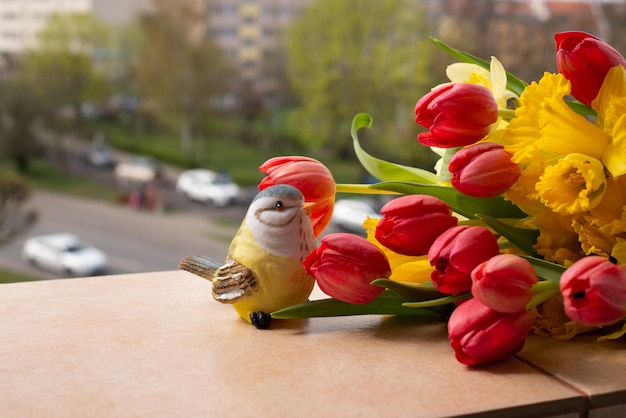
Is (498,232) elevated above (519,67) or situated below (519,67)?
above

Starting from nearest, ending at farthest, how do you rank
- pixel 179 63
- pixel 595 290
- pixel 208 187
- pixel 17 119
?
pixel 595 290, pixel 17 119, pixel 208 187, pixel 179 63

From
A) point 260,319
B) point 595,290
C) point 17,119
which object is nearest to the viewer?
point 595,290

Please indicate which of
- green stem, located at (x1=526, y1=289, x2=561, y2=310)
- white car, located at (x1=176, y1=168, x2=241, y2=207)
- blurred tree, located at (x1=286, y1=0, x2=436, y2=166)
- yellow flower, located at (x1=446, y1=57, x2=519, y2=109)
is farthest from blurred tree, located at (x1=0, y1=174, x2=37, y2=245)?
green stem, located at (x1=526, y1=289, x2=561, y2=310)

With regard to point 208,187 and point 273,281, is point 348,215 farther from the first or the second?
point 273,281

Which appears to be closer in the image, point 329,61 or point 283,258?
point 283,258

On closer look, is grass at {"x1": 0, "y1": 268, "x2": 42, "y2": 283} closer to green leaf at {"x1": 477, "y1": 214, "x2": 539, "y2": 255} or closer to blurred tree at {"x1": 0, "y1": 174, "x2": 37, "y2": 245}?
blurred tree at {"x1": 0, "y1": 174, "x2": 37, "y2": 245}

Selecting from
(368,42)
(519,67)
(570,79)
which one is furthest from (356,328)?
(368,42)

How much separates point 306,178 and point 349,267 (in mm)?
74

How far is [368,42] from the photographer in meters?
6.76

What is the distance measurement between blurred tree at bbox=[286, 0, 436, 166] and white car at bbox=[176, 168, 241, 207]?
89 centimetres

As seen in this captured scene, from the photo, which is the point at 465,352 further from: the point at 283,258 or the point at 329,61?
the point at 329,61

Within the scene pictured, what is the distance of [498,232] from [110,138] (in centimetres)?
648

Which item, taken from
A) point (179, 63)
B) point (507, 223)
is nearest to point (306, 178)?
point (507, 223)

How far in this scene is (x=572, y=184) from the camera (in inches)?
16.2
